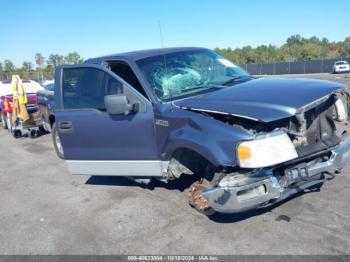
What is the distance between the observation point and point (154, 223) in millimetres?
4133

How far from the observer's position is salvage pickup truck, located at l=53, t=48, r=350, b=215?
333cm

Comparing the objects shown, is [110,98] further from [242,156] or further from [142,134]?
[242,156]

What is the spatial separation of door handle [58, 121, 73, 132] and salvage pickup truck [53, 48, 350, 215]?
1 cm

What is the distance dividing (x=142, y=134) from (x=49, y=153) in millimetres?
4917

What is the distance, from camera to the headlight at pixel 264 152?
3.20 m

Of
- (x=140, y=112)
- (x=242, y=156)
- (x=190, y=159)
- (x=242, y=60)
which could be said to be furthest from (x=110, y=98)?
(x=242, y=60)

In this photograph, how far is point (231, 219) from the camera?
4.01m

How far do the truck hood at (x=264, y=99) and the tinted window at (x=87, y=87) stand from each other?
1.05 m

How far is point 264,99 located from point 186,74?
136 centimetres

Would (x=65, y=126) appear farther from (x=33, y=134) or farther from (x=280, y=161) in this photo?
(x=33, y=134)

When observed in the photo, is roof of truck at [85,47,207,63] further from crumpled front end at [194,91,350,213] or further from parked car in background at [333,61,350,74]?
parked car in background at [333,61,350,74]

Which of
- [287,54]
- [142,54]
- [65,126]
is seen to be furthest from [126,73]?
[287,54]

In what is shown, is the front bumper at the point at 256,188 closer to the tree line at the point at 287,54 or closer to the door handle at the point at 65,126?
the door handle at the point at 65,126

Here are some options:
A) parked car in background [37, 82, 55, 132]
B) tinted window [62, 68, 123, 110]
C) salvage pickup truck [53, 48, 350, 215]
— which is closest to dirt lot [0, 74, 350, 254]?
salvage pickup truck [53, 48, 350, 215]
